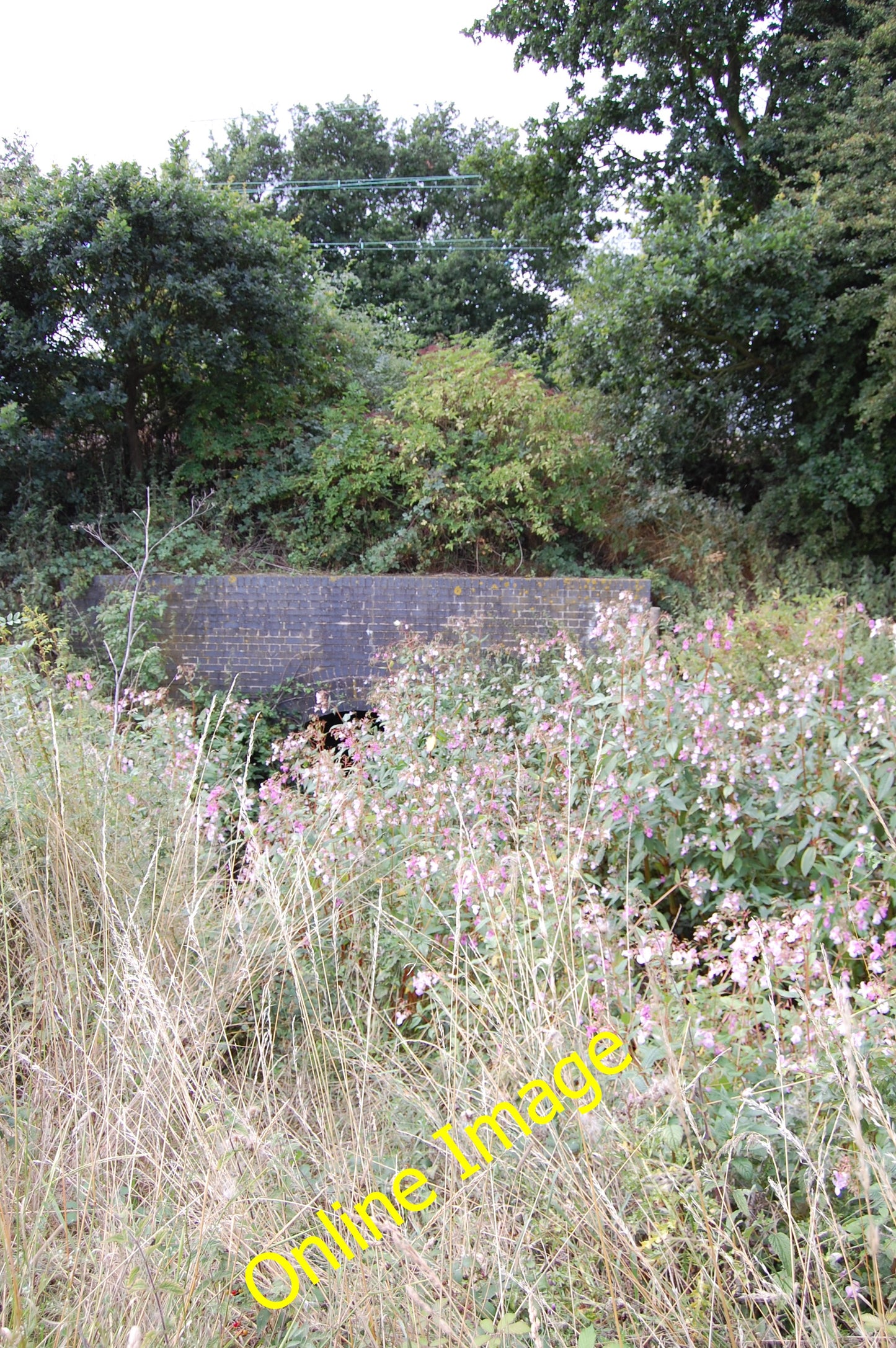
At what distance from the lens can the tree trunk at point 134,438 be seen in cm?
880

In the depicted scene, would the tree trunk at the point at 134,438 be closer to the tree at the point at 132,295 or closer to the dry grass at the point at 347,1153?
the tree at the point at 132,295

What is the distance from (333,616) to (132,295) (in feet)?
11.2

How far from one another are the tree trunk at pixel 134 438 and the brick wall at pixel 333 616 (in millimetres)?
1791

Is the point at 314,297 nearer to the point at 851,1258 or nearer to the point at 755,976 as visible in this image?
the point at 755,976

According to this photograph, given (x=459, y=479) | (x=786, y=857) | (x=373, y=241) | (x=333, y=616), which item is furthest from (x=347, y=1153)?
(x=373, y=241)

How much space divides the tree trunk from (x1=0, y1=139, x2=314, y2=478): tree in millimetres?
19

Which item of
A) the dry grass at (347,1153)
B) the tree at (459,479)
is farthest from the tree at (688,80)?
the dry grass at (347,1153)

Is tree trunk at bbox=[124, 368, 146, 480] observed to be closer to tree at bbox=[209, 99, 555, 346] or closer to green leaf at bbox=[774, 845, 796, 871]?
green leaf at bbox=[774, 845, 796, 871]

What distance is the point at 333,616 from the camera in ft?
24.6

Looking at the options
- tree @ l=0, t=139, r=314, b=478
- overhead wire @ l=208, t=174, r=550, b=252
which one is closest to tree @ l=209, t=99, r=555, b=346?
overhead wire @ l=208, t=174, r=550, b=252

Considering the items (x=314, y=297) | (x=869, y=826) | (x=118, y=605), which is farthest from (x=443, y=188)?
(x=869, y=826)

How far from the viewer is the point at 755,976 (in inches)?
77.7

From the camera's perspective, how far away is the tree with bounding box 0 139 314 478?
744cm

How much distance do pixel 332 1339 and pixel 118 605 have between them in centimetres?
698
